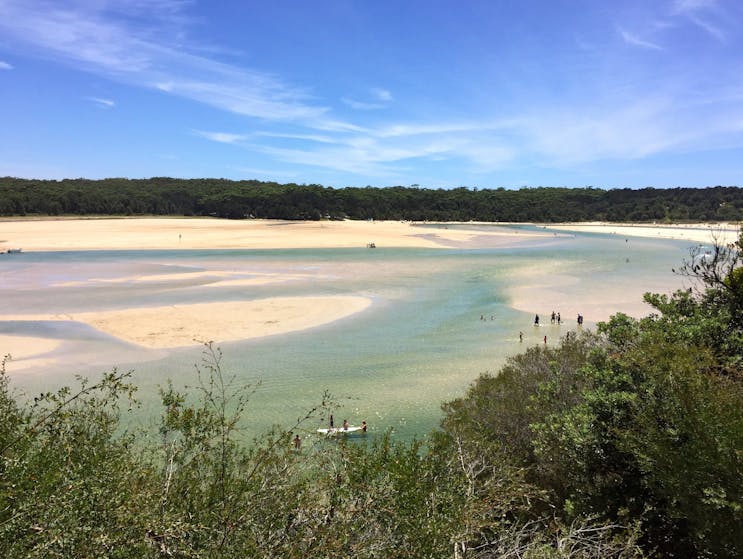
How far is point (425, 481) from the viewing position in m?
6.91

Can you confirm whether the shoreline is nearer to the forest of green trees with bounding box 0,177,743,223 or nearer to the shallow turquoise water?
the shallow turquoise water

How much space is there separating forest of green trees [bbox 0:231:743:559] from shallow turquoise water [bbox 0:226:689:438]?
18.1 feet

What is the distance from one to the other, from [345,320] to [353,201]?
116m

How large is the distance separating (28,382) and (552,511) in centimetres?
1955

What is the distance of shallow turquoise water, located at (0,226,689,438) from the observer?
754 inches

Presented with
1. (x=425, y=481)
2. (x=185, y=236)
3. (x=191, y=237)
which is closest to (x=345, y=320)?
(x=425, y=481)

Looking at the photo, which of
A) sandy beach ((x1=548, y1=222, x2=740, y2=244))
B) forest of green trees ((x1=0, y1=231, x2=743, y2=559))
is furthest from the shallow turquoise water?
sandy beach ((x1=548, y1=222, x2=740, y2=244))

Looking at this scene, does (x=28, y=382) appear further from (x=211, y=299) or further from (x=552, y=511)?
(x=552, y=511)

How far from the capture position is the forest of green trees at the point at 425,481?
4.89 meters

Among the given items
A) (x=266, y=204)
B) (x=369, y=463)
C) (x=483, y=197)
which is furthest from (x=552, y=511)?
(x=483, y=197)

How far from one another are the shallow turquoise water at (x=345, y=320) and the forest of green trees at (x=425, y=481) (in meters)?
5.52

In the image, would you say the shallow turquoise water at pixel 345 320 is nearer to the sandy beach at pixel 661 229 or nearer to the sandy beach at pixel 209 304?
the sandy beach at pixel 209 304

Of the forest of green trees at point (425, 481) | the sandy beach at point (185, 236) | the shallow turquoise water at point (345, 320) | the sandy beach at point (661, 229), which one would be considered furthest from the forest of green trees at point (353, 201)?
the forest of green trees at point (425, 481)

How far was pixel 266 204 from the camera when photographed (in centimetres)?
13138
